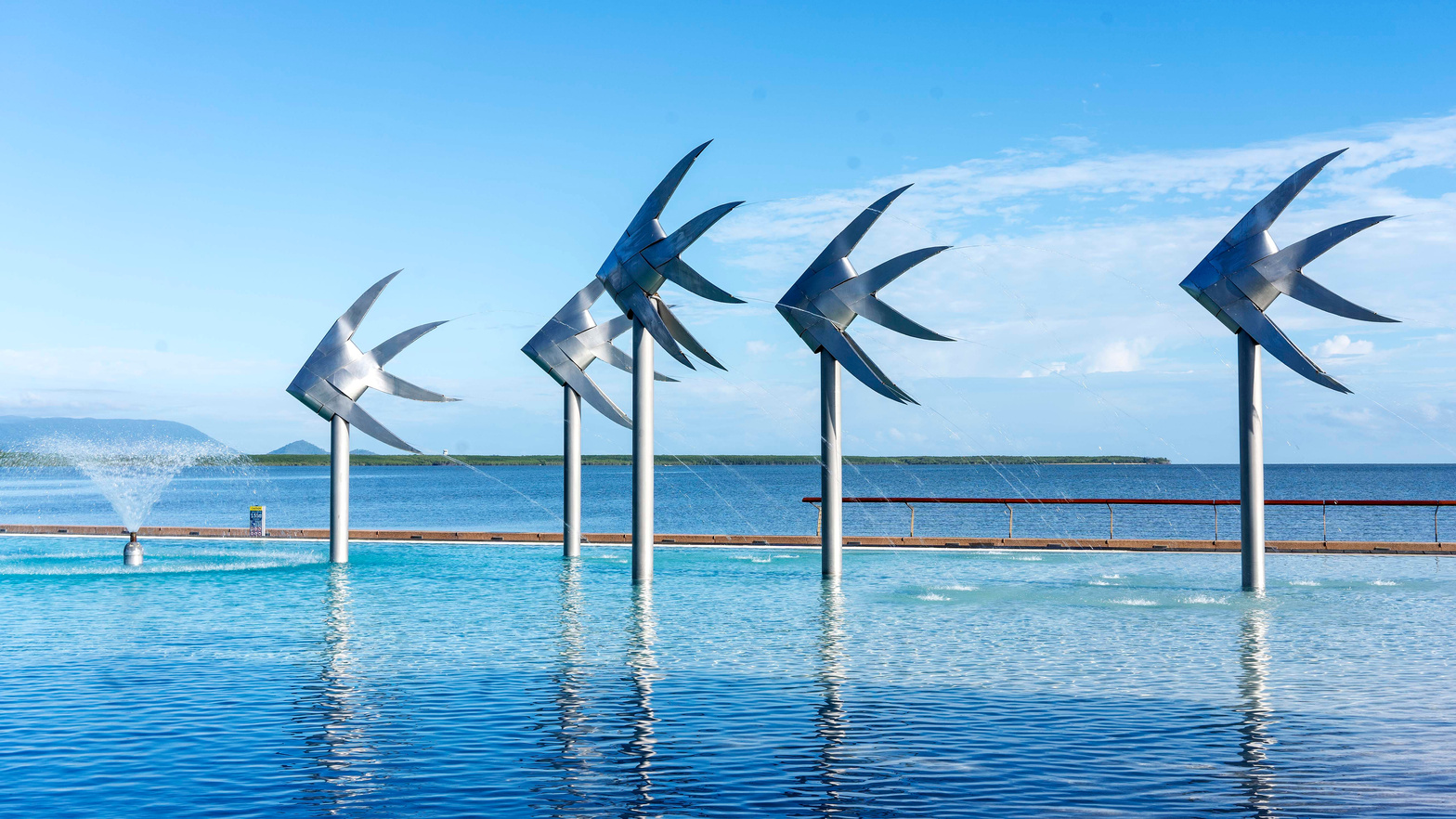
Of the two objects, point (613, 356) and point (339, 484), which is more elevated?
point (613, 356)

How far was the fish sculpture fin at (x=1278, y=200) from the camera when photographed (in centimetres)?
2153

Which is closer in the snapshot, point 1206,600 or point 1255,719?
point 1255,719

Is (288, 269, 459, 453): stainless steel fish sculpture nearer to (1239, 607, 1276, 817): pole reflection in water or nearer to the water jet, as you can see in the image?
the water jet

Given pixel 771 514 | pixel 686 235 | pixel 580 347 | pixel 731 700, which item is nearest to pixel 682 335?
pixel 686 235

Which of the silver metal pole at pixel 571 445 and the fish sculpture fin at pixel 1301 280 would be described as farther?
the silver metal pole at pixel 571 445

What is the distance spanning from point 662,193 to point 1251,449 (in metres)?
12.1

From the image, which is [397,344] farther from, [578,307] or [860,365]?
[860,365]

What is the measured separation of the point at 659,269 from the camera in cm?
2356

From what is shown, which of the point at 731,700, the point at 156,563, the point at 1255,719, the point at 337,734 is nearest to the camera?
the point at 337,734

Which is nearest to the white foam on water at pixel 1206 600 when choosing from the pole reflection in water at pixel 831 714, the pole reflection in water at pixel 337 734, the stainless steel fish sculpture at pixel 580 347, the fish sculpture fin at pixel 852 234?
the pole reflection in water at pixel 831 714

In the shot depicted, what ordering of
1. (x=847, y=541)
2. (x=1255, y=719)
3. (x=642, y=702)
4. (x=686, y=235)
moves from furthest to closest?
(x=847, y=541)
(x=686, y=235)
(x=642, y=702)
(x=1255, y=719)

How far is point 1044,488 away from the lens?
171750 millimetres

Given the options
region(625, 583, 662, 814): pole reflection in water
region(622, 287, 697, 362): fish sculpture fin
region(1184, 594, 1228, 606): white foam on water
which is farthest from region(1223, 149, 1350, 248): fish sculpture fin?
region(625, 583, 662, 814): pole reflection in water

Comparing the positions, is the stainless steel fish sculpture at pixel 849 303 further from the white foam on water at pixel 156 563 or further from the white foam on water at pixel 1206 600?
the white foam on water at pixel 156 563
